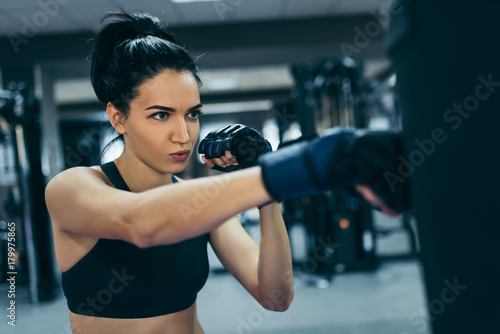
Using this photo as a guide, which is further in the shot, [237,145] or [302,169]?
[237,145]

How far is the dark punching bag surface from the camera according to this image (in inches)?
20.8

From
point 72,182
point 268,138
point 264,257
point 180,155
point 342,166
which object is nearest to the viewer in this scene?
point 342,166

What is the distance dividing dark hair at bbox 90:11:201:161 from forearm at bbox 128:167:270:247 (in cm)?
42

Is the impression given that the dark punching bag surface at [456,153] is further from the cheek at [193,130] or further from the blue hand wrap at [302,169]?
the cheek at [193,130]

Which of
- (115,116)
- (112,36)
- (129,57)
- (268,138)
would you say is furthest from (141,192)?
(268,138)

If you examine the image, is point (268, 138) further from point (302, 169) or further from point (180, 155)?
point (302, 169)

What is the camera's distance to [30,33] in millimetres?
5012

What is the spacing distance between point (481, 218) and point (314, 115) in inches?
156

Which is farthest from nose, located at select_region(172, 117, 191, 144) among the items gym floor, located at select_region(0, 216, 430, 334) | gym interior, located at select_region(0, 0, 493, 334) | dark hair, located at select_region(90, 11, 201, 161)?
gym floor, located at select_region(0, 216, 430, 334)

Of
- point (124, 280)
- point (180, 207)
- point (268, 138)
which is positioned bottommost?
point (124, 280)

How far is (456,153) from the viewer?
0.56 meters

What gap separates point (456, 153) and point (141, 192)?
2.23ft

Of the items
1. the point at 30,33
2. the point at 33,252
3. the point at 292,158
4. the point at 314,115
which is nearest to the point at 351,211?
the point at 314,115

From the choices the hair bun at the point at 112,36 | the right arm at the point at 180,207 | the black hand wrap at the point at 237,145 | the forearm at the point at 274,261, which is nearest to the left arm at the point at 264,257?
the forearm at the point at 274,261
